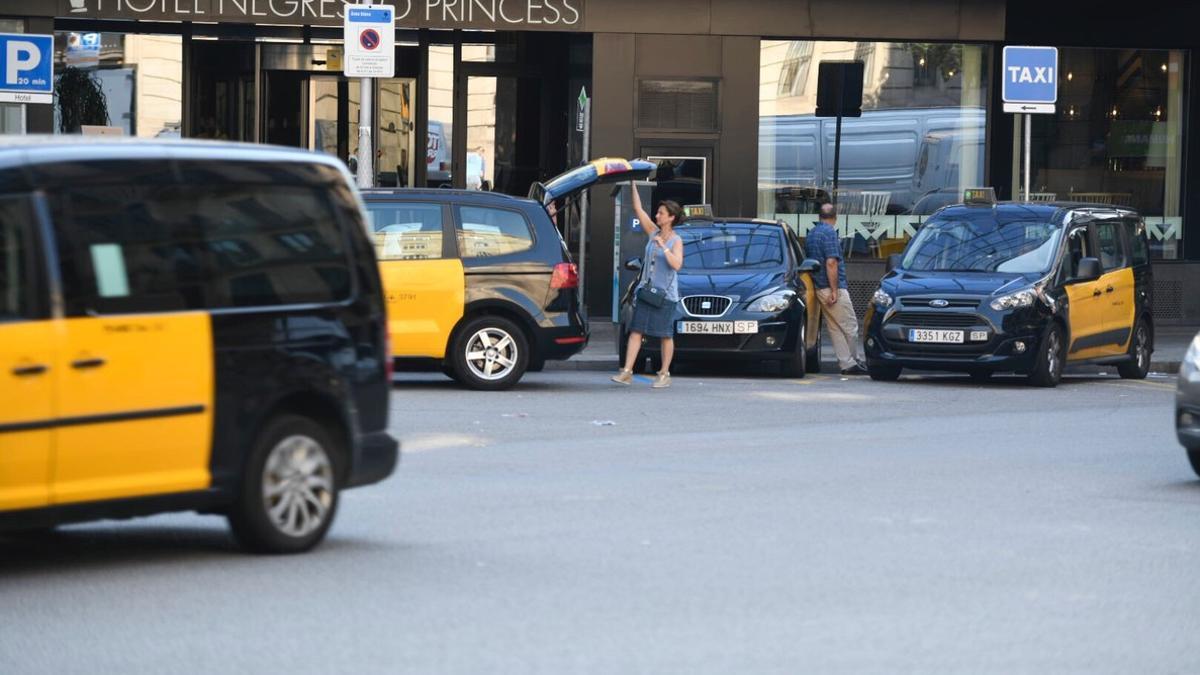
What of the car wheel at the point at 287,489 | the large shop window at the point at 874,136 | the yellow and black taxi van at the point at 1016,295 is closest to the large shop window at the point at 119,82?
the large shop window at the point at 874,136

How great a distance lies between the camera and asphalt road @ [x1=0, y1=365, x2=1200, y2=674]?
6.72m

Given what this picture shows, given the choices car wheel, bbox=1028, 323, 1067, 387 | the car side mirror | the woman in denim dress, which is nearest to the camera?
the woman in denim dress

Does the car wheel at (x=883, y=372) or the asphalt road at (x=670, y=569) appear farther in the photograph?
the car wheel at (x=883, y=372)

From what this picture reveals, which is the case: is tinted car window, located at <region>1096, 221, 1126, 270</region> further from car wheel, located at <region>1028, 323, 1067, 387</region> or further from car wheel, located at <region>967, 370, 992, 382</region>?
car wheel, located at <region>967, 370, 992, 382</region>

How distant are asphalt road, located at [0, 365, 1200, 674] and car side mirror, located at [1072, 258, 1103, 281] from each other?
5.62 meters

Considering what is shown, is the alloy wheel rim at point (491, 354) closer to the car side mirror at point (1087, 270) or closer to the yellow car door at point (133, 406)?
the car side mirror at point (1087, 270)

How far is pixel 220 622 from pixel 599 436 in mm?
6846

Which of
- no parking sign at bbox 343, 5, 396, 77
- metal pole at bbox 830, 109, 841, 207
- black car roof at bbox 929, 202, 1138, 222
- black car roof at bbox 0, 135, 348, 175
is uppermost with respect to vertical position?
no parking sign at bbox 343, 5, 396, 77

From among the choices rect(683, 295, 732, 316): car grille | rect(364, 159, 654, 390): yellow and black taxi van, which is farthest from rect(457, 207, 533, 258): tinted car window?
rect(683, 295, 732, 316): car grille

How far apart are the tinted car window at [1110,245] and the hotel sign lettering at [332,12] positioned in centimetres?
783

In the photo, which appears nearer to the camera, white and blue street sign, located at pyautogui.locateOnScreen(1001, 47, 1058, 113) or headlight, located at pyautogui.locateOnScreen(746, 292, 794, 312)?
headlight, located at pyautogui.locateOnScreen(746, 292, 794, 312)

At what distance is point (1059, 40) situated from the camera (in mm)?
27219

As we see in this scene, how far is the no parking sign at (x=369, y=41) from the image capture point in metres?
21.6

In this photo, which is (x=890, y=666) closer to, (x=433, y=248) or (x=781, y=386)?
(x=433, y=248)
